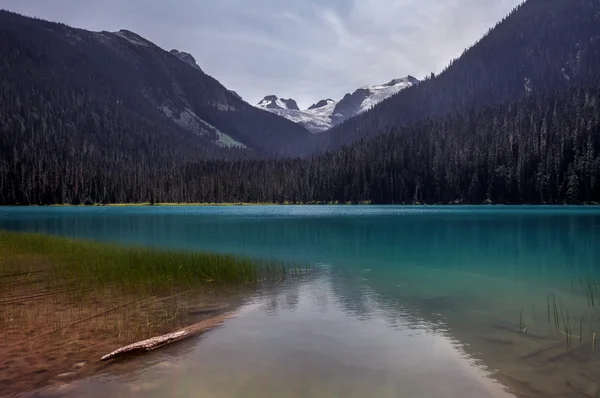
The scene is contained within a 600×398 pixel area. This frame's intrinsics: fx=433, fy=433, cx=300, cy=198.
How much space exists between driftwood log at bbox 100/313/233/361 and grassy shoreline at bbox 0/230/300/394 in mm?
515

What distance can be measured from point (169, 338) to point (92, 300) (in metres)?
6.99

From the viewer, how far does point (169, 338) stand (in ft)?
42.7

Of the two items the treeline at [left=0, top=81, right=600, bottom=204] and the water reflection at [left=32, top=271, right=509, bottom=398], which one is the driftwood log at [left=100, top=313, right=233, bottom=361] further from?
the treeline at [left=0, top=81, right=600, bottom=204]

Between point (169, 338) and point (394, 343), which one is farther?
point (394, 343)

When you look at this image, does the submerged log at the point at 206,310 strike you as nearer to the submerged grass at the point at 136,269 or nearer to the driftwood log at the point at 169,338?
the driftwood log at the point at 169,338

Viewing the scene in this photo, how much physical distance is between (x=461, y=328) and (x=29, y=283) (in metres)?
19.9

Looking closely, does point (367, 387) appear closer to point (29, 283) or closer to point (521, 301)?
point (521, 301)

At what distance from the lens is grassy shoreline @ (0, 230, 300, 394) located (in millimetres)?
11297

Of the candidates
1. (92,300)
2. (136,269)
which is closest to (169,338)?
(92,300)

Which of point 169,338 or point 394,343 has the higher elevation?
point 169,338

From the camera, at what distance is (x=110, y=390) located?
9.53 metres

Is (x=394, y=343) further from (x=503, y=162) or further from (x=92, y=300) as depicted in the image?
(x=503, y=162)

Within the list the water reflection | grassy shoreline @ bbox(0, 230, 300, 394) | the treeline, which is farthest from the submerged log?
the treeline

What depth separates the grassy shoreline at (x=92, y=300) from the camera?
37.1 feet
